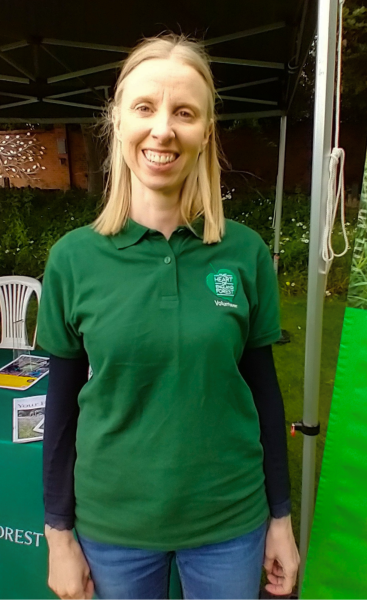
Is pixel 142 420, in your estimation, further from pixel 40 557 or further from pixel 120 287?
pixel 40 557

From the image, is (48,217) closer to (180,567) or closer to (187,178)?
(187,178)

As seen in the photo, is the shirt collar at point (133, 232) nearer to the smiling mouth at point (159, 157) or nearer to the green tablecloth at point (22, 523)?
the smiling mouth at point (159, 157)

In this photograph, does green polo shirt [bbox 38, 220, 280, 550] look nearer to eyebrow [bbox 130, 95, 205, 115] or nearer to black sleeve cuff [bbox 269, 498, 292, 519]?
black sleeve cuff [bbox 269, 498, 292, 519]

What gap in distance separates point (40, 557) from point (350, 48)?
1.87 metres

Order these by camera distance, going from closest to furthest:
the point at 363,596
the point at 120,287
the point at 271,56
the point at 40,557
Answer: the point at 120,287 → the point at 363,596 → the point at 40,557 → the point at 271,56

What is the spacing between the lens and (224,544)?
91 centimetres

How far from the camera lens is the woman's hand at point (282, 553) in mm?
970

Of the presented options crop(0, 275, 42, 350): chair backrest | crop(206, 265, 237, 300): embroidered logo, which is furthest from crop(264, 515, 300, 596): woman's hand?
crop(0, 275, 42, 350): chair backrest

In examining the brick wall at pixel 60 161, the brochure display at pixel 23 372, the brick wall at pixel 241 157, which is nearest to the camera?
the brochure display at pixel 23 372

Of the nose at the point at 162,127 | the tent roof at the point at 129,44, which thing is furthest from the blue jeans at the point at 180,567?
the tent roof at the point at 129,44

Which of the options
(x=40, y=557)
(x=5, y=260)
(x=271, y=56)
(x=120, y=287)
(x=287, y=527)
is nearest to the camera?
(x=120, y=287)

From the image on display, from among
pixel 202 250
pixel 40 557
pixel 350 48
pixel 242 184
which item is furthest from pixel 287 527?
pixel 242 184

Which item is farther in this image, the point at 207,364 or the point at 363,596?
the point at 363,596

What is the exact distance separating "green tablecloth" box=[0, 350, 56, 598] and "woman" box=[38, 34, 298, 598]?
67cm
